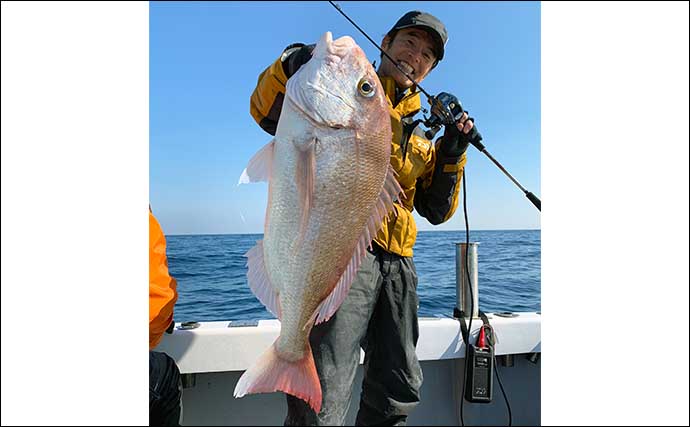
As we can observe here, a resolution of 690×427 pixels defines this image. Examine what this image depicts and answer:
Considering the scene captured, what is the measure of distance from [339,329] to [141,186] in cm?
63

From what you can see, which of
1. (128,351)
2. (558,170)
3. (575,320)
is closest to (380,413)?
(575,320)

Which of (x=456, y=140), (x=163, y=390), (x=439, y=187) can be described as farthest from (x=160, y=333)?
(x=456, y=140)

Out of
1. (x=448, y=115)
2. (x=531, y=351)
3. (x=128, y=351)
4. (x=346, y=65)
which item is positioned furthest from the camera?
(x=531, y=351)

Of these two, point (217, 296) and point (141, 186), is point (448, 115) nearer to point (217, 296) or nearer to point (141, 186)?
point (141, 186)

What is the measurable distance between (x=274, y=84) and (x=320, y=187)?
0.28 meters

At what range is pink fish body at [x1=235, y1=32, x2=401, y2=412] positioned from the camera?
0.90 m

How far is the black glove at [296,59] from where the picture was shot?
0.97 m

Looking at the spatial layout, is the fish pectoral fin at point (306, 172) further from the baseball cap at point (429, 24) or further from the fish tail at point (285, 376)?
the baseball cap at point (429, 24)

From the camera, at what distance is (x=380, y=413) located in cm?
143

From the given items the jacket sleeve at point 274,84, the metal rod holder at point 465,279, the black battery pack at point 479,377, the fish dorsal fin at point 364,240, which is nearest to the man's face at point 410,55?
the jacket sleeve at point 274,84

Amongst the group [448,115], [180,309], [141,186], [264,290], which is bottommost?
[180,309]

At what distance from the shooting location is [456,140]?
134cm

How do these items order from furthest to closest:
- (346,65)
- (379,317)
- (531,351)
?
(531,351) < (379,317) < (346,65)

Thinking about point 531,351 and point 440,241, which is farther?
point 531,351
